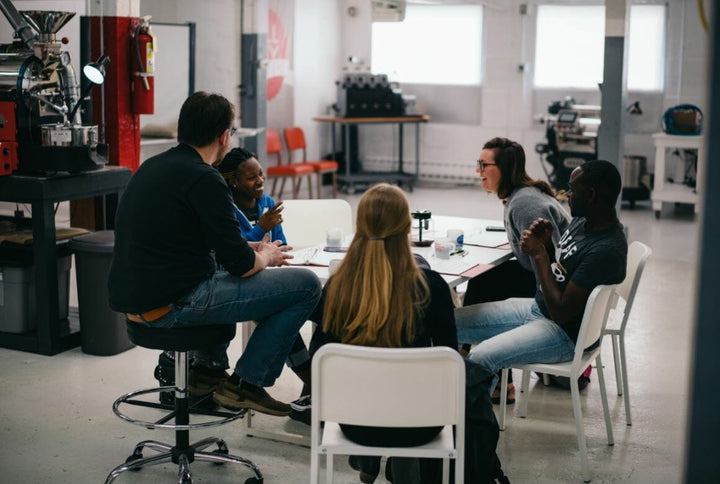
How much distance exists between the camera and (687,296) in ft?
21.5

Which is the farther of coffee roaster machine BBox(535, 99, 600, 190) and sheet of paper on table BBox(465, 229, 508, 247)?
coffee roaster machine BBox(535, 99, 600, 190)

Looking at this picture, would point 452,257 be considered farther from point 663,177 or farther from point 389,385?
point 663,177

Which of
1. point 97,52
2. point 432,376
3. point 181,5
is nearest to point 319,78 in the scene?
point 181,5

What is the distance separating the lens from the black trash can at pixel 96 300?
4.92 m

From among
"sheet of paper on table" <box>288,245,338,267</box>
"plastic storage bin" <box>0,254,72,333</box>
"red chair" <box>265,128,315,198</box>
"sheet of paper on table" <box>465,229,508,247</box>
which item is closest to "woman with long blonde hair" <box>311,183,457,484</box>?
"sheet of paper on table" <box>288,245,338,267</box>

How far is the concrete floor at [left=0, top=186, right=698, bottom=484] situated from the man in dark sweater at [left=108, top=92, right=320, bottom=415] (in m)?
0.59

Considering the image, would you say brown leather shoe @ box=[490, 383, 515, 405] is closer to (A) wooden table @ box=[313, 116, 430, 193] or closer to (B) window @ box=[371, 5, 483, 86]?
(A) wooden table @ box=[313, 116, 430, 193]

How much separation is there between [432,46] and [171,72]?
4.98 m

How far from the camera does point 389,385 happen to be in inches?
104

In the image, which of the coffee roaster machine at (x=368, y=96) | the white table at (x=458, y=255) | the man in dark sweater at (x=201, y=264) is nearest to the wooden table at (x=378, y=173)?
the coffee roaster machine at (x=368, y=96)

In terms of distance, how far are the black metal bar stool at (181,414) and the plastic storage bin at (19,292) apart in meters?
1.77

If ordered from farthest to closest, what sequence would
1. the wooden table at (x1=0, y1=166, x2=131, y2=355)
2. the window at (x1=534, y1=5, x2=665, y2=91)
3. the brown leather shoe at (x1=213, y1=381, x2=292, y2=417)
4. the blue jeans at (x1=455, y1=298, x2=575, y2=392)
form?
the window at (x1=534, y1=5, x2=665, y2=91) < the wooden table at (x1=0, y1=166, x2=131, y2=355) < the blue jeans at (x1=455, y1=298, x2=575, y2=392) < the brown leather shoe at (x1=213, y1=381, x2=292, y2=417)

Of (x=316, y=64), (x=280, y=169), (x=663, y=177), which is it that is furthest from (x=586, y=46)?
(x=280, y=169)

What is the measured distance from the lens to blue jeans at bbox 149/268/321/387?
325 cm
